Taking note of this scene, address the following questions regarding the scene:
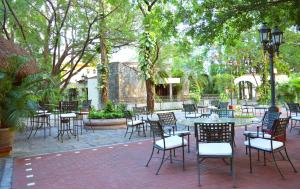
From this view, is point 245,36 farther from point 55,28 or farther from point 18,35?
point 18,35

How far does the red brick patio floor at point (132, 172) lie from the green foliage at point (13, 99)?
1.19 m

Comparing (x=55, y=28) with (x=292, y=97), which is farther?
(x=292, y=97)

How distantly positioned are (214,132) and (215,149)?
0.28 m

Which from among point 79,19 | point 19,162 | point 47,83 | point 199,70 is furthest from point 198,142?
point 199,70

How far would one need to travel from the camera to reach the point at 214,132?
4.74 meters

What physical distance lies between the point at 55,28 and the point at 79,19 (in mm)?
1445

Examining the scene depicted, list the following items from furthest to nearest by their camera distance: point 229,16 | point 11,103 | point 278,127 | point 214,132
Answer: point 11,103 → point 229,16 → point 278,127 → point 214,132

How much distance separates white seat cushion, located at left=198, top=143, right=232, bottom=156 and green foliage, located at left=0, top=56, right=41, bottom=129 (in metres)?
4.88

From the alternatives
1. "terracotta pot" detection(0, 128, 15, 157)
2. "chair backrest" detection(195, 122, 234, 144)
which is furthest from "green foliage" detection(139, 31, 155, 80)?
"chair backrest" detection(195, 122, 234, 144)

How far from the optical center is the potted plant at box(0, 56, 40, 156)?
7.30m

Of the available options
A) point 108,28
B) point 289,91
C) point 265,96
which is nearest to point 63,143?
point 108,28

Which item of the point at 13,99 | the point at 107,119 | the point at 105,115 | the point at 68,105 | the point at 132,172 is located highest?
the point at 13,99

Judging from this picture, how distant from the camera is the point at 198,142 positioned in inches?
184

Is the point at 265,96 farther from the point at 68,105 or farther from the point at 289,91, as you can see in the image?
the point at 68,105
